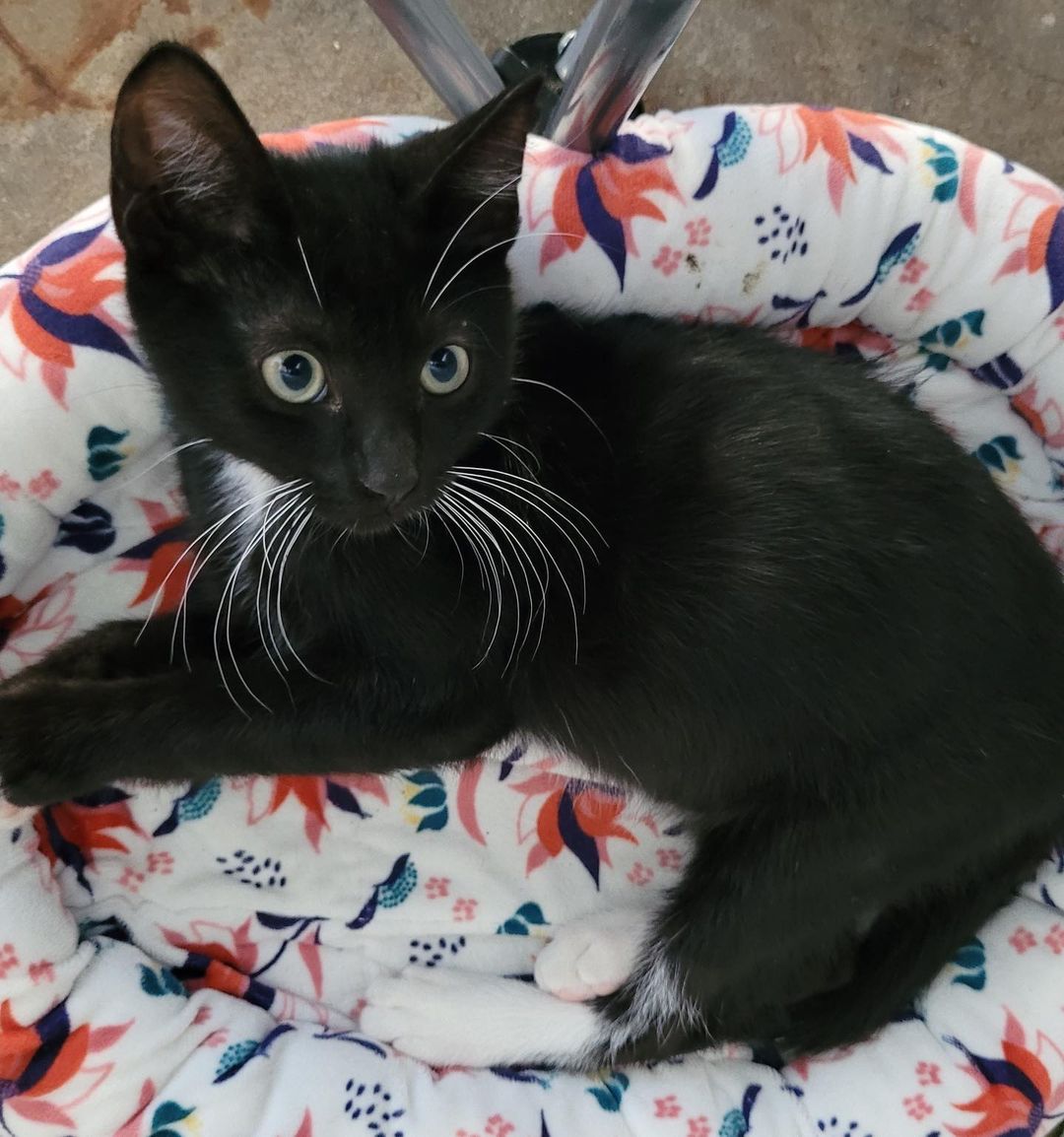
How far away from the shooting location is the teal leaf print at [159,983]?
→ 4.61ft

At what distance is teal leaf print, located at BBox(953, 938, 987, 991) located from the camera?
1.50 metres

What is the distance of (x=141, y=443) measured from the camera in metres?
1.41

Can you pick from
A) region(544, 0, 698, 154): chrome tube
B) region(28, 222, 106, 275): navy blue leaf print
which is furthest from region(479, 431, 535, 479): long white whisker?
region(28, 222, 106, 275): navy blue leaf print

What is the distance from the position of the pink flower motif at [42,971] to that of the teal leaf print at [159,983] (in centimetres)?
12

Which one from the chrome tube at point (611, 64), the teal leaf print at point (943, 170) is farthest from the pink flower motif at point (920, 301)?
the chrome tube at point (611, 64)

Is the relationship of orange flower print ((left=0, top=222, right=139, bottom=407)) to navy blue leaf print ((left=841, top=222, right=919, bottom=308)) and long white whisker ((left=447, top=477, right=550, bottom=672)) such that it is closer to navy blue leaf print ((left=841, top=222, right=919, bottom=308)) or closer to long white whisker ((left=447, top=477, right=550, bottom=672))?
long white whisker ((left=447, top=477, right=550, bottom=672))

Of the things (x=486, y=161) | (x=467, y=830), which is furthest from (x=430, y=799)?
(x=486, y=161)

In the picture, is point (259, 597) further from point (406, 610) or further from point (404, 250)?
point (404, 250)

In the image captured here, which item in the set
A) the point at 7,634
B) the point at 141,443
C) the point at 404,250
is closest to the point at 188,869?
the point at 7,634

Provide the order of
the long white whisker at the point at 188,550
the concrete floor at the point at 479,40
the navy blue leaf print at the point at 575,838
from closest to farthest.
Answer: the long white whisker at the point at 188,550
the navy blue leaf print at the point at 575,838
the concrete floor at the point at 479,40

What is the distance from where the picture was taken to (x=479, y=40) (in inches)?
75.3

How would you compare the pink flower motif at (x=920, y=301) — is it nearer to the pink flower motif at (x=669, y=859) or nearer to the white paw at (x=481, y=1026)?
the pink flower motif at (x=669, y=859)

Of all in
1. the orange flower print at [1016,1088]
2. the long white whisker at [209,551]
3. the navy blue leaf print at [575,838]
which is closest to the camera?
the long white whisker at [209,551]

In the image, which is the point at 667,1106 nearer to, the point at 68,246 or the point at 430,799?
the point at 430,799
